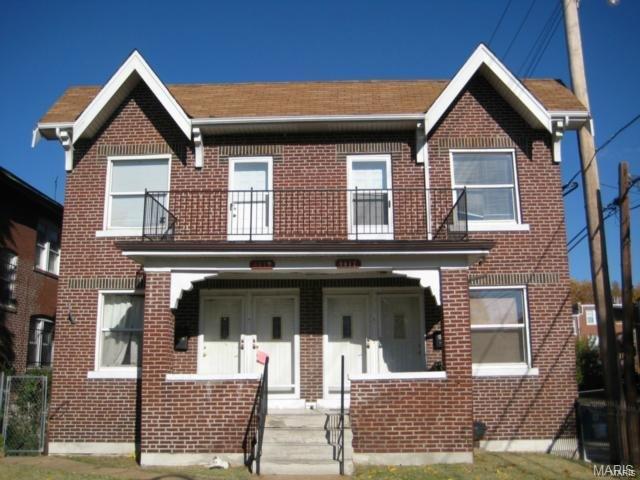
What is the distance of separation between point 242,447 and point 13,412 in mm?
4942

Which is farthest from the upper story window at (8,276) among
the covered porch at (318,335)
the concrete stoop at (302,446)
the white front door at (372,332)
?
the concrete stoop at (302,446)

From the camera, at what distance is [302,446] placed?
1106cm

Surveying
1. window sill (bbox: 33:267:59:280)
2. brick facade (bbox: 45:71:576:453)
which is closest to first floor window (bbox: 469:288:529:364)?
brick facade (bbox: 45:71:576:453)

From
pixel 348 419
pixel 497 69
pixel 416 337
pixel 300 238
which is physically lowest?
pixel 348 419

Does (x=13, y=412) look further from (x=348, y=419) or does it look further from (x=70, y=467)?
(x=348, y=419)

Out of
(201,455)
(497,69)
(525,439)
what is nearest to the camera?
(201,455)

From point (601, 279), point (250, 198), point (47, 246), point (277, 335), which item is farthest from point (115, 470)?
point (47, 246)

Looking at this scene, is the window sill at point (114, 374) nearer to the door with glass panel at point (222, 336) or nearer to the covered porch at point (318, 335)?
the covered porch at point (318, 335)

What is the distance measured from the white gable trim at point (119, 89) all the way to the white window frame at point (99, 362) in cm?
338

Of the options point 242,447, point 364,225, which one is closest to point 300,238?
point 364,225

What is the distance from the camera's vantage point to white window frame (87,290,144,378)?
1305 cm

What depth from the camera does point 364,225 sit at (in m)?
13.7

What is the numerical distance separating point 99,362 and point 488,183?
29.1 feet

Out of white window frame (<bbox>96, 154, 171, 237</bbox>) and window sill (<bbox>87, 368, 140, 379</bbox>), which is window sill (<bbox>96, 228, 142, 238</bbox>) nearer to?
white window frame (<bbox>96, 154, 171, 237</bbox>)
